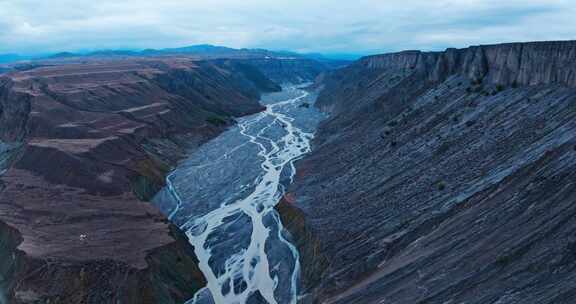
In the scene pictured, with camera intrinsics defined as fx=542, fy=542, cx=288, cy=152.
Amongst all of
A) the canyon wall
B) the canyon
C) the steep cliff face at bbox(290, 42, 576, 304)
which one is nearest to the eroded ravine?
the canyon

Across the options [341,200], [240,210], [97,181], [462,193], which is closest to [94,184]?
[97,181]

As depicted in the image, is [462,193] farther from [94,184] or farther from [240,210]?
[94,184]

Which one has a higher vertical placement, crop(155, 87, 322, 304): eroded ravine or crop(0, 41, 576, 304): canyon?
crop(0, 41, 576, 304): canyon

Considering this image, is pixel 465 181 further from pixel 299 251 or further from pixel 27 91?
pixel 27 91

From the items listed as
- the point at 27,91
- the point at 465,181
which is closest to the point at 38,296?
the point at 465,181

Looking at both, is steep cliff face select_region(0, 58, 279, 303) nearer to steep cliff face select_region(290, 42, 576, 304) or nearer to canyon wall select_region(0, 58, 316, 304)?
canyon wall select_region(0, 58, 316, 304)

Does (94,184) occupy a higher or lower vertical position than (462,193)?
lower

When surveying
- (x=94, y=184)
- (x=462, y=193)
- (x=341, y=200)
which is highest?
(x=462, y=193)
